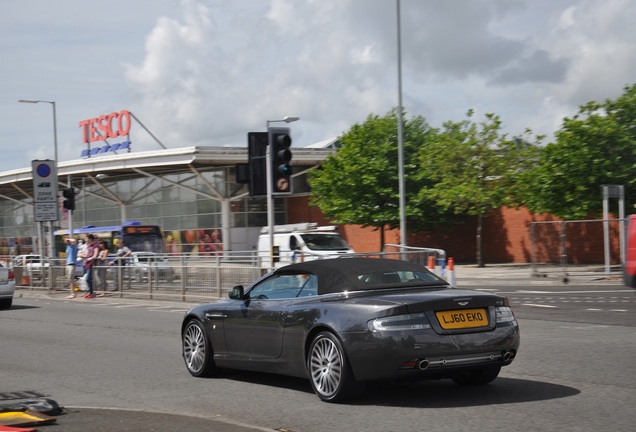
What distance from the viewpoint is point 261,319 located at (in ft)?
29.3

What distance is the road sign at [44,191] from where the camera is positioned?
31.9 meters

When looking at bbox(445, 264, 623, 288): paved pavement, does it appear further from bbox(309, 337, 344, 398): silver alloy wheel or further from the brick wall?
bbox(309, 337, 344, 398): silver alloy wheel

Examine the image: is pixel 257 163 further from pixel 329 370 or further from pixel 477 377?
pixel 329 370

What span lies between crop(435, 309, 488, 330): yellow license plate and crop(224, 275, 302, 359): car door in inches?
66.3

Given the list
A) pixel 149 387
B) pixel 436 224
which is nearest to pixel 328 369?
pixel 149 387

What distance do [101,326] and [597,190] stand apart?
67.7ft

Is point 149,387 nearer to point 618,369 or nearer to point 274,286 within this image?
point 274,286

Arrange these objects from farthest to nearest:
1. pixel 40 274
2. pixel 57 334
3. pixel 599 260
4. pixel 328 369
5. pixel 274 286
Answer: pixel 40 274 < pixel 599 260 < pixel 57 334 < pixel 274 286 < pixel 328 369

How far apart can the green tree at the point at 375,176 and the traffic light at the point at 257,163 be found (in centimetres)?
2522

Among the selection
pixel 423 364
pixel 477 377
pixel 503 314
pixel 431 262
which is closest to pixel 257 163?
pixel 431 262

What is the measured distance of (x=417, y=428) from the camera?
6746mm

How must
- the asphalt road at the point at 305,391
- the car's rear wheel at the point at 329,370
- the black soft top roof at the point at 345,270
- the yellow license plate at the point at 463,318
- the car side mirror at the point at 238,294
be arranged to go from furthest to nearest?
the car side mirror at the point at 238,294 → the black soft top roof at the point at 345,270 → the car's rear wheel at the point at 329,370 → the yellow license plate at the point at 463,318 → the asphalt road at the point at 305,391

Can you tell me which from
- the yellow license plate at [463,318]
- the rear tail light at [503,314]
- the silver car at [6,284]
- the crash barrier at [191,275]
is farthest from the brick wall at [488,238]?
the yellow license plate at [463,318]

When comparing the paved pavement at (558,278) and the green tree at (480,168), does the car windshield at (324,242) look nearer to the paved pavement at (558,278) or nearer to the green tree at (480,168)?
the paved pavement at (558,278)
